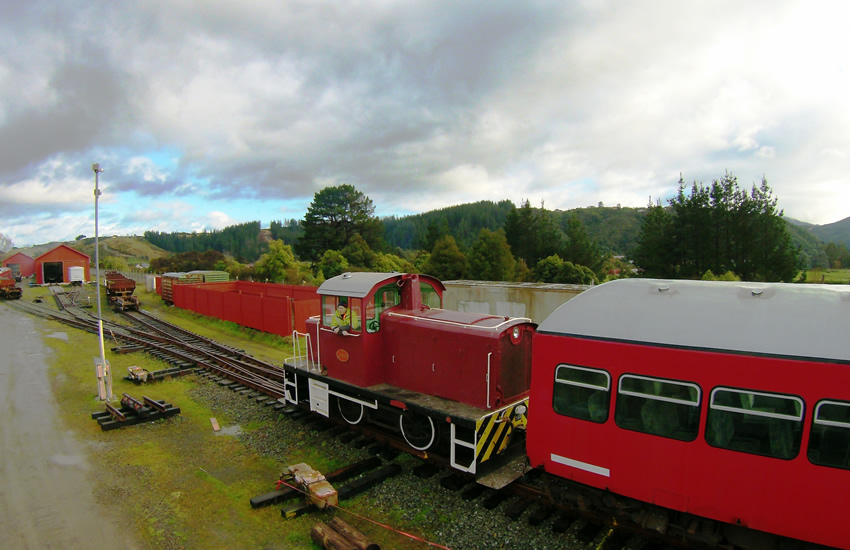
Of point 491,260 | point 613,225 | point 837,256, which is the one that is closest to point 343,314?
point 491,260

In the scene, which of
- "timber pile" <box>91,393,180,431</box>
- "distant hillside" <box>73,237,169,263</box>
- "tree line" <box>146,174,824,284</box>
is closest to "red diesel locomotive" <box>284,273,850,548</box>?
"timber pile" <box>91,393,180,431</box>

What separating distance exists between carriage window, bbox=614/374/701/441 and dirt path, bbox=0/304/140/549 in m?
7.37

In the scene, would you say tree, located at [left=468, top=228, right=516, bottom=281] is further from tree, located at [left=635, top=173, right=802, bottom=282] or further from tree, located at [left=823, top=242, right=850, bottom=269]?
tree, located at [left=823, top=242, right=850, bottom=269]

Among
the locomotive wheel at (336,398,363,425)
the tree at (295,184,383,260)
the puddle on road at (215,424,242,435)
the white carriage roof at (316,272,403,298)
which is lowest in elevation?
the puddle on road at (215,424,242,435)

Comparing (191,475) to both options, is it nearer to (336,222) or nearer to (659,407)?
(659,407)

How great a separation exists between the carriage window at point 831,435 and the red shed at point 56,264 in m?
71.0

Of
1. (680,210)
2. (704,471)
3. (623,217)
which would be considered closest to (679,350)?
(704,471)

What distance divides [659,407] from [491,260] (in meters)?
38.5

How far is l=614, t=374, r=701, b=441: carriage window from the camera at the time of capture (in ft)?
17.9

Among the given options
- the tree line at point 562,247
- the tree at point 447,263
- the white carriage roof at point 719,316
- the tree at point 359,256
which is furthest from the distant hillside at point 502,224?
the white carriage roof at point 719,316

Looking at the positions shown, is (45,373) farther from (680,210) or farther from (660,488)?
(680,210)

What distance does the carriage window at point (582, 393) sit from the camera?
6125 mm

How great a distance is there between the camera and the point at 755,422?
5082 millimetres

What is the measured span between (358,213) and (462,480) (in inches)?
2639
